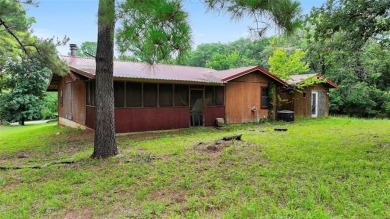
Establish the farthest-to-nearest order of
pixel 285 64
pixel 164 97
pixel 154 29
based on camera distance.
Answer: pixel 285 64 → pixel 164 97 → pixel 154 29

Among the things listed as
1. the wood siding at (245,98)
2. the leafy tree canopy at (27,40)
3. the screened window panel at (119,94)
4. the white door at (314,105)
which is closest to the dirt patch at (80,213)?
the leafy tree canopy at (27,40)

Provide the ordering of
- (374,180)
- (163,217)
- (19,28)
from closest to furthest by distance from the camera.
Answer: (163,217), (374,180), (19,28)

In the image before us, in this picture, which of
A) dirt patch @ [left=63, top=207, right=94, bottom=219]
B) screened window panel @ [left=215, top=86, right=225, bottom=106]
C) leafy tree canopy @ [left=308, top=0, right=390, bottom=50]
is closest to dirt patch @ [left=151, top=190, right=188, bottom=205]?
dirt patch @ [left=63, top=207, right=94, bottom=219]

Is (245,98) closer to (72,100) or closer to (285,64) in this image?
(285,64)

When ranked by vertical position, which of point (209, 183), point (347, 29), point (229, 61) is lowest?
point (209, 183)

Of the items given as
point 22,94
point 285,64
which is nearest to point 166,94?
point 285,64

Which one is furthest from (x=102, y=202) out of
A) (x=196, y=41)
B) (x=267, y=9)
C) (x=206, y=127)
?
(x=206, y=127)

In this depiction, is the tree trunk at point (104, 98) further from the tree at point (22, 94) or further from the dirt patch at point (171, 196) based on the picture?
the tree at point (22, 94)

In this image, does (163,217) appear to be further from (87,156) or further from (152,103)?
(152,103)

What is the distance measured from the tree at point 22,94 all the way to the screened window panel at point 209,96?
1314 cm

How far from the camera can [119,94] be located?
10.1 metres

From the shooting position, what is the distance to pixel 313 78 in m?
14.9

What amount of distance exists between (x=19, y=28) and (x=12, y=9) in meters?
0.85

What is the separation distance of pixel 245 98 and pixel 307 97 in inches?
183
